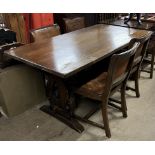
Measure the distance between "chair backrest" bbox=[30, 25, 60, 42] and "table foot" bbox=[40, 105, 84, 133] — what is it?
792mm

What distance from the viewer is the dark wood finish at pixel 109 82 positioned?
61.9 inches

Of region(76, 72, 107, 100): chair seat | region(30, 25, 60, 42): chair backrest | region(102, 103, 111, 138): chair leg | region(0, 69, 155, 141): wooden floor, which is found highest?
region(30, 25, 60, 42): chair backrest

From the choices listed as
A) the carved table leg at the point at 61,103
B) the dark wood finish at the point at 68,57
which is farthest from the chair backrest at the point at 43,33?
the carved table leg at the point at 61,103

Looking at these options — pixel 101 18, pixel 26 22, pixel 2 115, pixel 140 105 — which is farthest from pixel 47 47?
pixel 101 18

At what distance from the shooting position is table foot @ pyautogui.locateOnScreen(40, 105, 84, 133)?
2.00 metres

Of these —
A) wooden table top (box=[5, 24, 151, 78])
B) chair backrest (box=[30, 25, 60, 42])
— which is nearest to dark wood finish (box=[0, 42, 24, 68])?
wooden table top (box=[5, 24, 151, 78])

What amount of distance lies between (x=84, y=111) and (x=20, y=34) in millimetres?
1859

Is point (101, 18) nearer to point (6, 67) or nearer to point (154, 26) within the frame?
point (154, 26)

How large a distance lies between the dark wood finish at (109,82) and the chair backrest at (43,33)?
2.91 feet

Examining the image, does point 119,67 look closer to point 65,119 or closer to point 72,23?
point 65,119

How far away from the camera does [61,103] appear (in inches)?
83.5

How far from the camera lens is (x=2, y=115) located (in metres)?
2.22

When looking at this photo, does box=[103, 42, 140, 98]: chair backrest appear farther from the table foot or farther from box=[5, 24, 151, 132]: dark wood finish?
the table foot

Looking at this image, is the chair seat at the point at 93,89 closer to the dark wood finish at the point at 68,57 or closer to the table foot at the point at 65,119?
→ the dark wood finish at the point at 68,57
